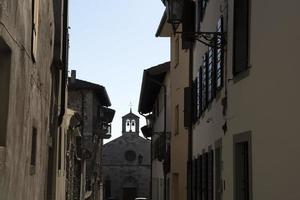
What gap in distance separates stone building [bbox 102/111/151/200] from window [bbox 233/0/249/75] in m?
71.0

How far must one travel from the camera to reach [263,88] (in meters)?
8.52

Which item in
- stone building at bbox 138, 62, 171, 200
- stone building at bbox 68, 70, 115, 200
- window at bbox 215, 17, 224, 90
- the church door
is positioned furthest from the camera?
the church door

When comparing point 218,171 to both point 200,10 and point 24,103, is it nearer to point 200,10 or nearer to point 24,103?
point 24,103

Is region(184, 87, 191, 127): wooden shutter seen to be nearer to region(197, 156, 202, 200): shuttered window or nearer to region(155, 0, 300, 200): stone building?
region(197, 156, 202, 200): shuttered window

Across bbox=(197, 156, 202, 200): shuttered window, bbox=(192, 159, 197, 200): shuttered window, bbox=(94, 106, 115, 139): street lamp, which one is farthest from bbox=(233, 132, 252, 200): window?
bbox=(94, 106, 115, 139): street lamp

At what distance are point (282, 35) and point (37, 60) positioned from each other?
462cm

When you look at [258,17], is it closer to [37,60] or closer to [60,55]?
[37,60]

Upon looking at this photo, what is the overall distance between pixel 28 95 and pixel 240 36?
3256 mm

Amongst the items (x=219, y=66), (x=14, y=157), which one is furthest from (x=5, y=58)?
(x=219, y=66)

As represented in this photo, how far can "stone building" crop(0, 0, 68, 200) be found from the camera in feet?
24.6

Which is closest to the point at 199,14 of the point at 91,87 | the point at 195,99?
the point at 195,99

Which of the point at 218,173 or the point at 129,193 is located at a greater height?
the point at 129,193

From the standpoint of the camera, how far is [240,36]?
1018cm

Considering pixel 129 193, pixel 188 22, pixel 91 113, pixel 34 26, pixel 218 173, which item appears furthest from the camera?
pixel 129 193
